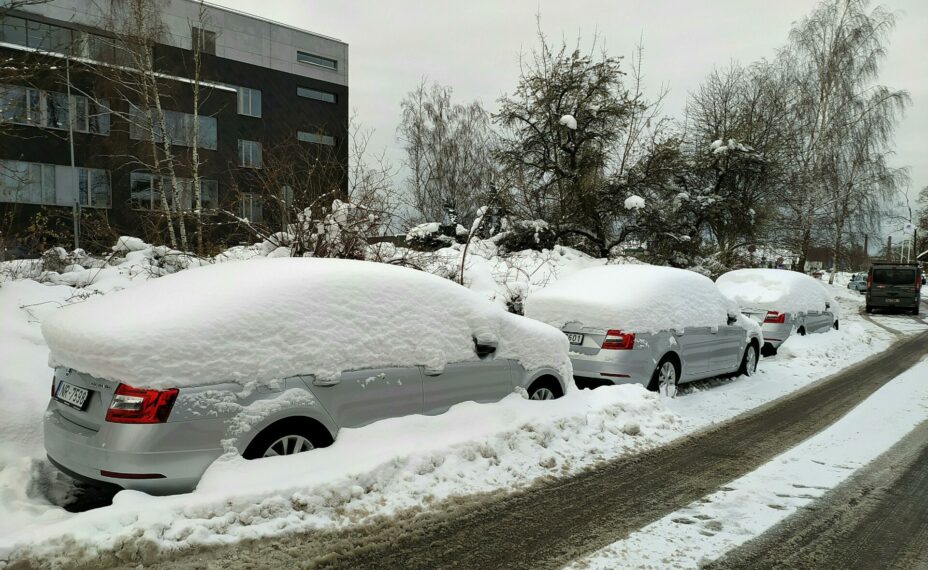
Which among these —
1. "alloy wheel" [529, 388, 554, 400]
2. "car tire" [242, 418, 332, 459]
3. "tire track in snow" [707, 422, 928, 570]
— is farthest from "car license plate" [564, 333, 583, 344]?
"car tire" [242, 418, 332, 459]

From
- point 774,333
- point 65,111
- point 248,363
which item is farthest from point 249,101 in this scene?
point 248,363

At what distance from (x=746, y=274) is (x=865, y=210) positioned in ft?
85.4

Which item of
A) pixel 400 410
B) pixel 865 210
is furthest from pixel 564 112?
pixel 865 210

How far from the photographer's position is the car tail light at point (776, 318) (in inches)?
464

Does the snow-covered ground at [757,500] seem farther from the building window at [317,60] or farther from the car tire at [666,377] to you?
the building window at [317,60]

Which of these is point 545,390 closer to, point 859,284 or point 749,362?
point 749,362

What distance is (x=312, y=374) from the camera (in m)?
3.87

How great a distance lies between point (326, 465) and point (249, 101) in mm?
36800

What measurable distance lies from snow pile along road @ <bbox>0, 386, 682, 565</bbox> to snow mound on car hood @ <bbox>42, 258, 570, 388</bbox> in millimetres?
532

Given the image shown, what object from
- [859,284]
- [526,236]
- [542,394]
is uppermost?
[526,236]

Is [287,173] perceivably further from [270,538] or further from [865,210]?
[865,210]

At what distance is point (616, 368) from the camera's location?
22.1 feet

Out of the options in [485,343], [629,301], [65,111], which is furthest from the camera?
[65,111]

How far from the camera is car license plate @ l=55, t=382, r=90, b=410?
3.48 m
